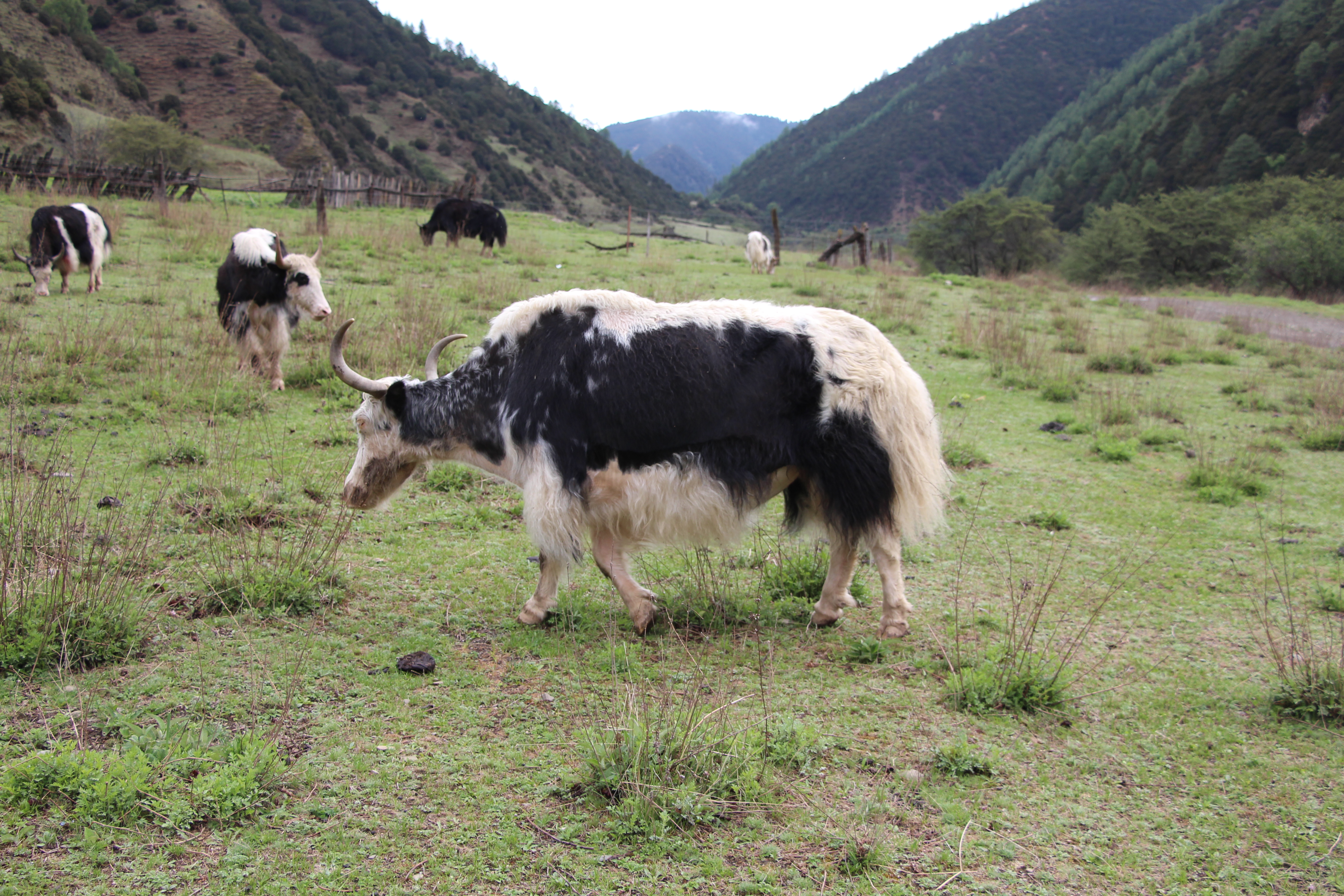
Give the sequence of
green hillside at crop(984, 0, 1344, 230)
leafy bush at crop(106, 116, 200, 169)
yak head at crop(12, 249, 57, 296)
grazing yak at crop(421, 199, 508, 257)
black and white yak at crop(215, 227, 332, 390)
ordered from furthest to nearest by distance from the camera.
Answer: green hillside at crop(984, 0, 1344, 230), leafy bush at crop(106, 116, 200, 169), grazing yak at crop(421, 199, 508, 257), yak head at crop(12, 249, 57, 296), black and white yak at crop(215, 227, 332, 390)

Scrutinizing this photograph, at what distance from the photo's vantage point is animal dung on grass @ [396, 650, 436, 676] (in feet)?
12.1

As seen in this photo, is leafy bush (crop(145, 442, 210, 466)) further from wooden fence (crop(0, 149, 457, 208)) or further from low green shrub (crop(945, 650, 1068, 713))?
wooden fence (crop(0, 149, 457, 208))

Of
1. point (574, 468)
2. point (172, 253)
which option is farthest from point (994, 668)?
point (172, 253)

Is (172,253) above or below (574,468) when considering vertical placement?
above

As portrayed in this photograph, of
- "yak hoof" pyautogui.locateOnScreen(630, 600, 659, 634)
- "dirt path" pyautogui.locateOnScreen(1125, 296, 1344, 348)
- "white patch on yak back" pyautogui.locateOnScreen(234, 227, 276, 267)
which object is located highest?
"white patch on yak back" pyautogui.locateOnScreen(234, 227, 276, 267)

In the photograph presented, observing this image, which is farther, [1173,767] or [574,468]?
[574,468]

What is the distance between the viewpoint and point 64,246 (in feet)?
36.3

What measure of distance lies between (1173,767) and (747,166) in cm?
12710

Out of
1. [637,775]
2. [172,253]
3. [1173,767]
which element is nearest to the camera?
[637,775]

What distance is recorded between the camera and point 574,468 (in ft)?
13.5

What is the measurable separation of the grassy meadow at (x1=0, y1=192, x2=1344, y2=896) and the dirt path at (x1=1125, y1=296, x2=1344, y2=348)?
896 centimetres

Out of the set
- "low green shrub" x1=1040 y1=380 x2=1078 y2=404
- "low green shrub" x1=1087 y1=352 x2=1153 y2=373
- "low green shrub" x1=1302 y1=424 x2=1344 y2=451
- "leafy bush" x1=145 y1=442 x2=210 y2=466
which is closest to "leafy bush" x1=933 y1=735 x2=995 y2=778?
"leafy bush" x1=145 y1=442 x2=210 y2=466

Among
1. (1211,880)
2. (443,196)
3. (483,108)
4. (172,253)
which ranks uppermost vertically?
(483,108)

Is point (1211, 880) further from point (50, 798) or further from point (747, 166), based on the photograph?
point (747, 166)
